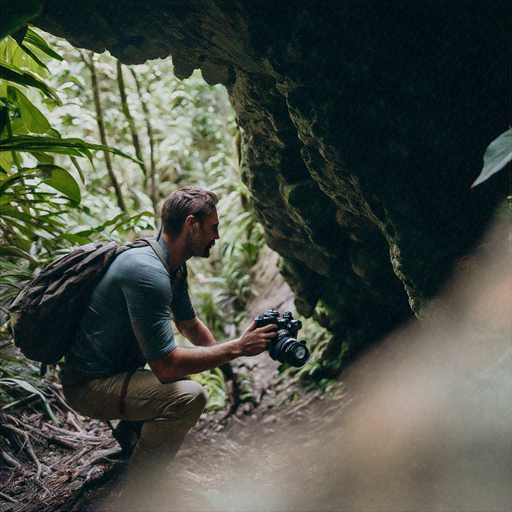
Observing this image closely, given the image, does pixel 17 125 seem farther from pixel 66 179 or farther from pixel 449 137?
pixel 449 137

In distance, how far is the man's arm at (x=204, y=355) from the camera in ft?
7.66

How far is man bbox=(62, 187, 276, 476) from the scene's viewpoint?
2334 mm

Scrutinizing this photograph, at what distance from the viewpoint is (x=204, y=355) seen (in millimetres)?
2381

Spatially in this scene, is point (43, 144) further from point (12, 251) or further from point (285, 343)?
point (285, 343)

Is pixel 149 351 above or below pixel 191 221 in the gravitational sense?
below

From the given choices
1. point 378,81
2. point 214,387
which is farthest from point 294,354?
point 214,387

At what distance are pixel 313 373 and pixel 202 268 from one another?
13.1 feet

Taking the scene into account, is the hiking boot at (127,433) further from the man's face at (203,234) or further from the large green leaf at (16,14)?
the large green leaf at (16,14)

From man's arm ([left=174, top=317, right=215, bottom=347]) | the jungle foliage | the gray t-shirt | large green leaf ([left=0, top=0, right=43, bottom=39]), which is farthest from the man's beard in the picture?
large green leaf ([left=0, top=0, right=43, bottom=39])

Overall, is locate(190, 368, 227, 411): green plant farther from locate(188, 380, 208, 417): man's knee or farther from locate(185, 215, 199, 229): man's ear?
A: locate(185, 215, 199, 229): man's ear

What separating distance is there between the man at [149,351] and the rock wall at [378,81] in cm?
84

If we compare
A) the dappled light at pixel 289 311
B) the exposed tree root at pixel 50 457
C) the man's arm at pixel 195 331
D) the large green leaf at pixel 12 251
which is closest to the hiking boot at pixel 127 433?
the dappled light at pixel 289 311

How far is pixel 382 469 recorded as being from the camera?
2.73 meters

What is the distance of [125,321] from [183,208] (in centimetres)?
68
